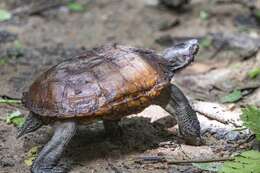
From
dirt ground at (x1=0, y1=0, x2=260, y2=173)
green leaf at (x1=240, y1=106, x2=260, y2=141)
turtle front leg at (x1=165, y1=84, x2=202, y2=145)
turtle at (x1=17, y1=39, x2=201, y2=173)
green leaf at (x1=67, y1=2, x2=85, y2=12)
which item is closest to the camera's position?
green leaf at (x1=240, y1=106, x2=260, y2=141)

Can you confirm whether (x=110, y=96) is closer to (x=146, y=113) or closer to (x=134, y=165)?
(x=134, y=165)

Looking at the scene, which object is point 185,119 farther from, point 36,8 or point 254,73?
point 36,8

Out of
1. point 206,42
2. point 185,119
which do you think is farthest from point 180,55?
point 206,42

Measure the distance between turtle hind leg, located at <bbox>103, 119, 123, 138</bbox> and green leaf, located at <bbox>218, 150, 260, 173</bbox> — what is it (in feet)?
4.62

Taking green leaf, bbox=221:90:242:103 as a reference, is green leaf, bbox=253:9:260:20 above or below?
above

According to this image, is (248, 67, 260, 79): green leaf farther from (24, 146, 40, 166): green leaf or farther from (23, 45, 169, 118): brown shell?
(24, 146, 40, 166): green leaf

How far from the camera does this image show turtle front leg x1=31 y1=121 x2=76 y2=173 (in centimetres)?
447

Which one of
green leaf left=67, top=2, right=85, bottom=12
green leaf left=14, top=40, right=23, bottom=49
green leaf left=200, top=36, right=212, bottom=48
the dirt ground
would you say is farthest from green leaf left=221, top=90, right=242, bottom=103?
green leaf left=67, top=2, right=85, bottom=12

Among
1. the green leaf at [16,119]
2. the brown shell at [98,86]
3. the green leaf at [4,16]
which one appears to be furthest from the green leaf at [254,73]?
the green leaf at [4,16]

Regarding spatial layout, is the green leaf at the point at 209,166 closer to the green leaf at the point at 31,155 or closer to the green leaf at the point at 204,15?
the green leaf at the point at 31,155

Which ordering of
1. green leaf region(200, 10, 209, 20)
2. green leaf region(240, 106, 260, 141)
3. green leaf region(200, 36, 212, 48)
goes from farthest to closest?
1. green leaf region(200, 10, 209, 20)
2. green leaf region(200, 36, 212, 48)
3. green leaf region(240, 106, 260, 141)

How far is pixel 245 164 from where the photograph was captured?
416cm

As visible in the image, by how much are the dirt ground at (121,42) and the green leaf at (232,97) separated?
9cm

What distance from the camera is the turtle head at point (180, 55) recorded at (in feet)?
17.7
